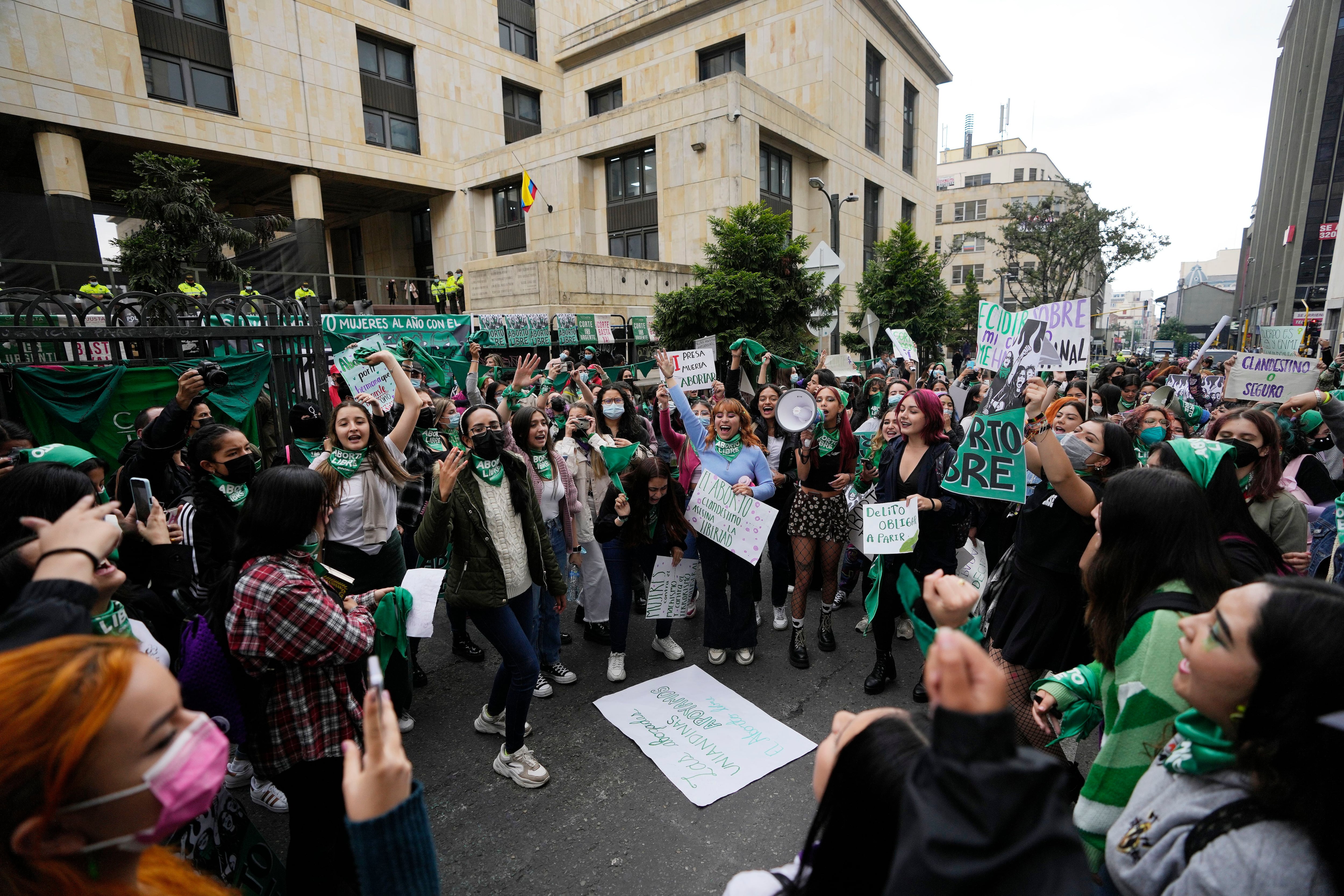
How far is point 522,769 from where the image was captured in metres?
3.41

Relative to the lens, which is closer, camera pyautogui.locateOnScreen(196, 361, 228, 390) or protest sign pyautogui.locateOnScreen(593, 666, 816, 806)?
protest sign pyautogui.locateOnScreen(593, 666, 816, 806)

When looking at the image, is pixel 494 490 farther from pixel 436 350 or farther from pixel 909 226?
pixel 909 226

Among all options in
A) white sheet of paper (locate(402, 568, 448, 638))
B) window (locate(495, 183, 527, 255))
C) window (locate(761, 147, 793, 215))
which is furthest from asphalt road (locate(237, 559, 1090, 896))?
window (locate(495, 183, 527, 255))

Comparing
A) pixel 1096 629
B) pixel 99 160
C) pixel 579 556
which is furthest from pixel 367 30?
pixel 1096 629

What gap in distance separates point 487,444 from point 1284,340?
1423 cm

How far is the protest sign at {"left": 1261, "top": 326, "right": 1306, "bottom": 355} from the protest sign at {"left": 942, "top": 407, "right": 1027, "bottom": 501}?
10967mm

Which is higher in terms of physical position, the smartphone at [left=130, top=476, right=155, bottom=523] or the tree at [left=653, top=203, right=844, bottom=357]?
the tree at [left=653, top=203, right=844, bottom=357]

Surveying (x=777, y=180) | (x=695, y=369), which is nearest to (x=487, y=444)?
(x=695, y=369)

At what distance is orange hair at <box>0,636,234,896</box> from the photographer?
89 centimetres

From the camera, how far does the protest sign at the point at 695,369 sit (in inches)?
273

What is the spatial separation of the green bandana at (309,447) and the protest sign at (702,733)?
3.39m

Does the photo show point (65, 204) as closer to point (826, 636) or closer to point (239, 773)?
point (239, 773)

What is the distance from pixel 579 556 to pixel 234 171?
3019 cm

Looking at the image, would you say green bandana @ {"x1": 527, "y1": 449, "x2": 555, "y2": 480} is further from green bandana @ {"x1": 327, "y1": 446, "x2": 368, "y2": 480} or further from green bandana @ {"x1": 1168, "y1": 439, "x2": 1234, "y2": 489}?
green bandana @ {"x1": 1168, "y1": 439, "x2": 1234, "y2": 489}
